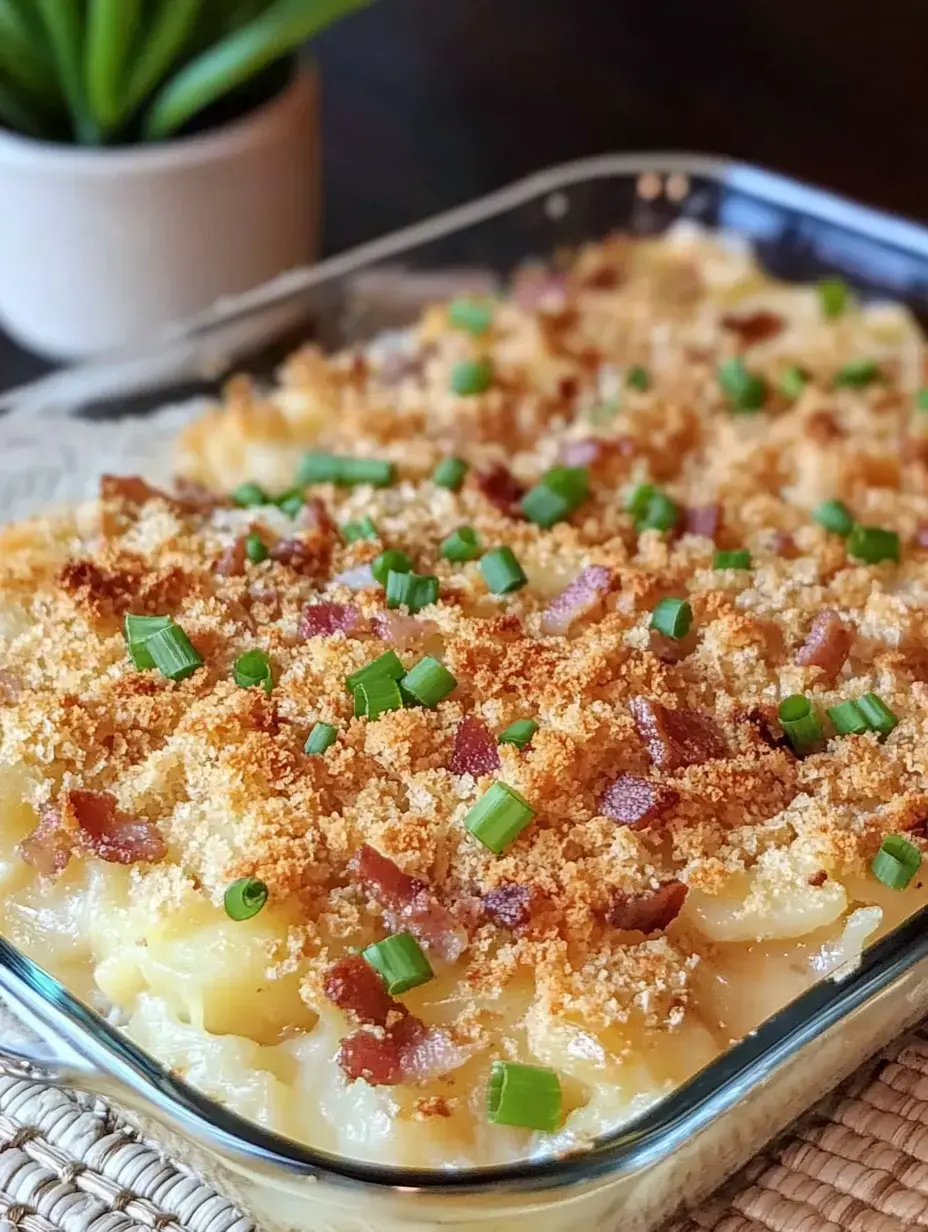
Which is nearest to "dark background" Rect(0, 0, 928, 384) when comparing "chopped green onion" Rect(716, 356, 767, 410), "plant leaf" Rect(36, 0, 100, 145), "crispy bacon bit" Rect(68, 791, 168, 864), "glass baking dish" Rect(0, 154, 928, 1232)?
"plant leaf" Rect(36, 0, 100, 145)

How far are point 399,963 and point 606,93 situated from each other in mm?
2311

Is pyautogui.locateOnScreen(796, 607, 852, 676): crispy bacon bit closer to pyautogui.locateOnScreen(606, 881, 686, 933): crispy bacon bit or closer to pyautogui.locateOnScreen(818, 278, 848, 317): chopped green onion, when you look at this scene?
pyautogui.locateOnScreen(606, 881, 686, 933): crispy bacon bit

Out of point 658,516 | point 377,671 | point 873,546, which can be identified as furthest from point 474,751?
point 873,546

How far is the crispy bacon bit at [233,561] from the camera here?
1.49 metres

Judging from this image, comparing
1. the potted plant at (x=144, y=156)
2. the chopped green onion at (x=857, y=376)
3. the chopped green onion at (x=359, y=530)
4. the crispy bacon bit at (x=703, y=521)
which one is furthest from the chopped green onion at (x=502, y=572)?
the potted plant at (x=144, y=156)

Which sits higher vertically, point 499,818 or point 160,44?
point 160,44

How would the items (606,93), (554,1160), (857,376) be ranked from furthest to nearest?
1. (606,93)
2. (857,376)
3. (554,1160)

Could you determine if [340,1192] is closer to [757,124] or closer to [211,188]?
[211,188]

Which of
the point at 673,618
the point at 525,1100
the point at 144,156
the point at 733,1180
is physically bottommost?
the point at 733,1180

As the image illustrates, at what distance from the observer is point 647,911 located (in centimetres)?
117

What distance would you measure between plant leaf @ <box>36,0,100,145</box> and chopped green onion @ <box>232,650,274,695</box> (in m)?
1.00

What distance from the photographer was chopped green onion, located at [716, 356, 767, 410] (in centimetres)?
192

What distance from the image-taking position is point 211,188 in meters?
2.01

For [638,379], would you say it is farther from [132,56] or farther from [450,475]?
[132,56]
